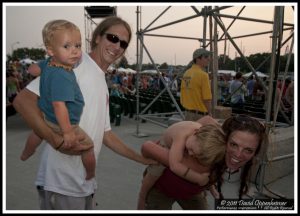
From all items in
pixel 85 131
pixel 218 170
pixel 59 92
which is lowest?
pixel 218 170

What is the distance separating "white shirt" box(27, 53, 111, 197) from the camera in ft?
4.86

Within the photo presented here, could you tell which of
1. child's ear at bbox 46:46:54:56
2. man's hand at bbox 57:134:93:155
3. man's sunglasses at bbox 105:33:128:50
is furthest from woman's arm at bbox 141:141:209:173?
child's ear at bbox 46:46:54:56

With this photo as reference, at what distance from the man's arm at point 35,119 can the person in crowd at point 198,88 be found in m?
3.61

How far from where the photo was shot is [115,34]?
1.65m

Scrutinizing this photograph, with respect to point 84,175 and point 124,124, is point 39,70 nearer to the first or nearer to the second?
point 84,175

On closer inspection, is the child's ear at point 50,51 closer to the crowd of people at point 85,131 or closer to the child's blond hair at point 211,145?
the crowd of people at point 85,131

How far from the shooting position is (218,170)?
1.73 m

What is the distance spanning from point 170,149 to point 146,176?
0.40 meters

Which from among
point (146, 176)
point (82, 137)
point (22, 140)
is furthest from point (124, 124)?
point (82, 137)

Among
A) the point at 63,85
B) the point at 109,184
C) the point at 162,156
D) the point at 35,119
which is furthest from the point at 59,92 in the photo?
the point at 109,184

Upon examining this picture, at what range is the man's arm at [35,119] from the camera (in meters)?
1.41

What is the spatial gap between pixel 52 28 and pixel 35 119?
1.59 feet

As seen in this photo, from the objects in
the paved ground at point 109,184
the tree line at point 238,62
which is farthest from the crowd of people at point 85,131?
the paved ground at point 109,184

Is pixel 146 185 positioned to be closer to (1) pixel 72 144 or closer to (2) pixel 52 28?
(1) pixel 72 144
